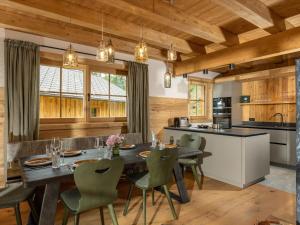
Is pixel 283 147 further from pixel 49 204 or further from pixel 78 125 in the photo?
pixel 49 204

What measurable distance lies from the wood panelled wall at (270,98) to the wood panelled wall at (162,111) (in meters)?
1.89

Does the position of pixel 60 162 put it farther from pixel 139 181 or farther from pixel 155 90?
pixel 155 90

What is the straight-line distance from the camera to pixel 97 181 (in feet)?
5.51

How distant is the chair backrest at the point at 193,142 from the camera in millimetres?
3383

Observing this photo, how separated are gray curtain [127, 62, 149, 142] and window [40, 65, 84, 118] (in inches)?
34.9

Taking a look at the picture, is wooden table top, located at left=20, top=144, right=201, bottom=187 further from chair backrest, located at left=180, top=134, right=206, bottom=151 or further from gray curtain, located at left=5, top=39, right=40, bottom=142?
chair backrest, located at left=180, top=134, right=206, bottom=151

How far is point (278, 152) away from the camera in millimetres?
4398

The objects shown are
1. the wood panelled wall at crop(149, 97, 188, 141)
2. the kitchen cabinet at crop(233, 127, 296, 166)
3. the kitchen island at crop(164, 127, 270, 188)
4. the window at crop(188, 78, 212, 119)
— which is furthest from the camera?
the window at crop(188, 78, 212, 119)

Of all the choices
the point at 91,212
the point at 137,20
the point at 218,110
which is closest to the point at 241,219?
the point at 91,212

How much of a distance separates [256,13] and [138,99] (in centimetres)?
235

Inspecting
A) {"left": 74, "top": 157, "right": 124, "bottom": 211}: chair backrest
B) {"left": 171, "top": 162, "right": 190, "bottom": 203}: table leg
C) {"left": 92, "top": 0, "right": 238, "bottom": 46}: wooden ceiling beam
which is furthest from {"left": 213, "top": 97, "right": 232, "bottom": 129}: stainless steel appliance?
{"left": 74, "top": 157, "right": 124, "bottom": 211}: chair backrest

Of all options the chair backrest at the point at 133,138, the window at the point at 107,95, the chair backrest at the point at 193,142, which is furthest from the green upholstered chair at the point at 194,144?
the window at the point at 107,95

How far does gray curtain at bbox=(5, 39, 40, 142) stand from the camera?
9.17ft

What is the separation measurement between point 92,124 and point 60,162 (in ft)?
5.17
